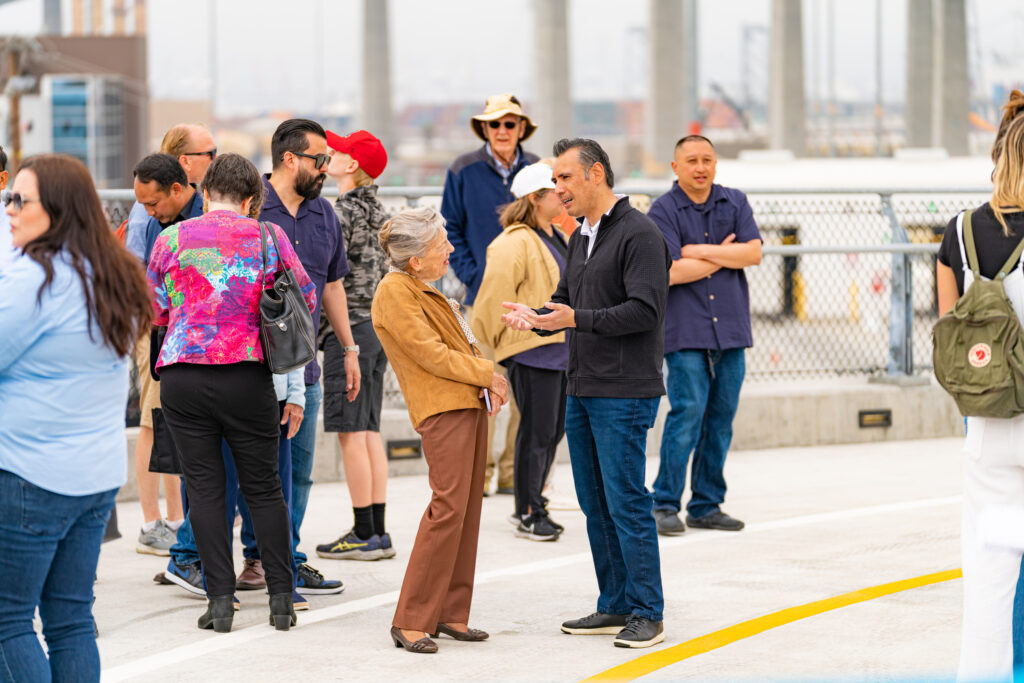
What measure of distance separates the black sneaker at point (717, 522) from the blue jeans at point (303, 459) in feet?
7.67

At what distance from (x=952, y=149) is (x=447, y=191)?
57.8 m

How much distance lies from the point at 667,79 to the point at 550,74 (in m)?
6.34

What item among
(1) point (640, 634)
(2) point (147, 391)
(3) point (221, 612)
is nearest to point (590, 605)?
(1) point (640, 634)

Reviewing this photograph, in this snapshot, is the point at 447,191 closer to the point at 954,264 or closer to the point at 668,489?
the point at 668,489

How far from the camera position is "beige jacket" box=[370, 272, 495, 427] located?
18.1 ft

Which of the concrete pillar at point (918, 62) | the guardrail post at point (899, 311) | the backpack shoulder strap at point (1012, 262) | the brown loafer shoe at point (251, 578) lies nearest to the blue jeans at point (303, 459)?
the brown loafer shoe at point (251, 578)

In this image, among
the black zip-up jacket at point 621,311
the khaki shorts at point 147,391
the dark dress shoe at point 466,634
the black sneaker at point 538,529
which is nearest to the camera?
the black zip-up jacket at point 621,311

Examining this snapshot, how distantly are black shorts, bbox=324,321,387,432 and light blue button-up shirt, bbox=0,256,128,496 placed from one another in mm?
3128

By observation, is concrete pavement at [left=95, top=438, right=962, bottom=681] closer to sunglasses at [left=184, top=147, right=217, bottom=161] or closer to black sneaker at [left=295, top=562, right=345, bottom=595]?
black sneaker at [left=295, top=562, right=345, bottom=595]

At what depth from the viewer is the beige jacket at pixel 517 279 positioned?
768 cm

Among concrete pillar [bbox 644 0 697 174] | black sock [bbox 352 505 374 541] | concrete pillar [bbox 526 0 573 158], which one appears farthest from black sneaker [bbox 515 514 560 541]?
concrete pillar [bbox 644 0 697 174]

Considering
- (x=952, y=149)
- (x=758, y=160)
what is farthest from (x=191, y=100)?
(x=758, y=160)

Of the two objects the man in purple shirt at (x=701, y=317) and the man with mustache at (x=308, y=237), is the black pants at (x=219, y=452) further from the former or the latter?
the man in purple shirt at (x=701, y=317)

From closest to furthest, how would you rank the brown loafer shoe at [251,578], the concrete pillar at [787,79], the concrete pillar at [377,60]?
1. the brown loafer shoe at [251,578]
2. the concrete pillar at [787,79]
3. the concrete pillar at [377,60]
